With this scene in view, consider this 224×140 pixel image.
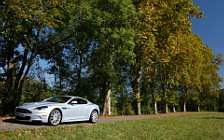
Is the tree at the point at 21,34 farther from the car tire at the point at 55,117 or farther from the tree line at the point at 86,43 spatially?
the car tire at the point at 55,117

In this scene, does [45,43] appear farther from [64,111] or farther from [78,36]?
[64,111]

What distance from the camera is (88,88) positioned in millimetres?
26391

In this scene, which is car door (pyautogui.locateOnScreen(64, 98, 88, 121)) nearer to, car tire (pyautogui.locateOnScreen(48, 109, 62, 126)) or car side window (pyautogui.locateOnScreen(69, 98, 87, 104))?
car side window (pyautogui.locateOnScreen(69, 98, 87, 104))

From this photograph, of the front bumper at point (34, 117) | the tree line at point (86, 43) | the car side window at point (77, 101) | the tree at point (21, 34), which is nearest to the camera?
the front bumper at point (34, 117)

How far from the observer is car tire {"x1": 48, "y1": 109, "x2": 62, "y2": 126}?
35.0 ft

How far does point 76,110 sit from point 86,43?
1101 cm

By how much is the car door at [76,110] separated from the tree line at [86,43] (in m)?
6.11

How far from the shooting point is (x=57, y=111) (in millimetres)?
10992

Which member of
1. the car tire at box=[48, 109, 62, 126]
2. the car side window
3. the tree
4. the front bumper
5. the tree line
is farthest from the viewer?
the tree line

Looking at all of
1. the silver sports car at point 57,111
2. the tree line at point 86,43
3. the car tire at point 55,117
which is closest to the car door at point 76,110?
the silver sports car at point 57,111

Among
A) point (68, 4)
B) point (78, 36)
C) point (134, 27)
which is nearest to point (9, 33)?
point (68, 4)

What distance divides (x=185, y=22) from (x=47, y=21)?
12.9 metres

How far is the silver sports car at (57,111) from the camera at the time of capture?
10.3 meters

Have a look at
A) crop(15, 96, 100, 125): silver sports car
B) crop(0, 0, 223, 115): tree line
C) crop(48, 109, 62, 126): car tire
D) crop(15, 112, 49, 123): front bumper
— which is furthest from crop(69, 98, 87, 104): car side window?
crop(0, 0, 223, 115): tree line
